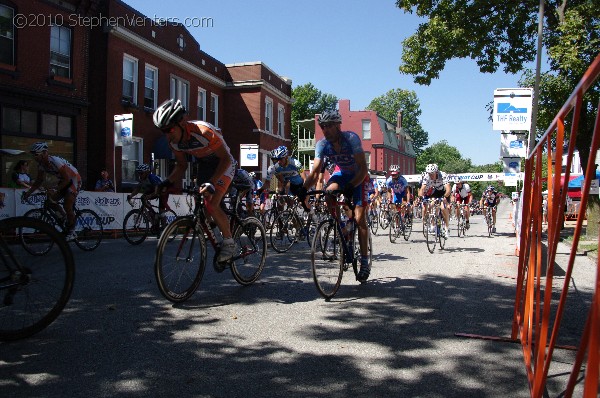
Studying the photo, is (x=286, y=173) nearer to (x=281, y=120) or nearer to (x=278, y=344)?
(x=278, y=344)

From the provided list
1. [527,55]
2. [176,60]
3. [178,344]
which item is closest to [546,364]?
[178,344]

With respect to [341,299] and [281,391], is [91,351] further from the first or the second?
[341,299]

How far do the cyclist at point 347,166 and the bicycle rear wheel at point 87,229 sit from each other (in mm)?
5932

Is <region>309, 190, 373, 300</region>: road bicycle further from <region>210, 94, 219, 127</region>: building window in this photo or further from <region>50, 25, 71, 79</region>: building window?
<region>210, 94, 219, 127</region>: building window

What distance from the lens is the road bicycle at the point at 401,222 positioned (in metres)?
13.5

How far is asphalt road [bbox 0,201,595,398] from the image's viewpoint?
3.10 metres

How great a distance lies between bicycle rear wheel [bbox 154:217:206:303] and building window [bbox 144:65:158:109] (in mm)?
19513

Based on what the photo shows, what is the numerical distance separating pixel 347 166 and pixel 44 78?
1573 centimetres

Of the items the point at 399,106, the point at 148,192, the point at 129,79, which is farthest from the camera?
the point at 399,106

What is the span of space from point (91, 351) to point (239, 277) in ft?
8.49

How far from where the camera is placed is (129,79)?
22.4 meters

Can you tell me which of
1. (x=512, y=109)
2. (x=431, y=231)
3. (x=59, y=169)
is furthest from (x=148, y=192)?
(x=512, y=109)

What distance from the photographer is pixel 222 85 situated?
3100cm

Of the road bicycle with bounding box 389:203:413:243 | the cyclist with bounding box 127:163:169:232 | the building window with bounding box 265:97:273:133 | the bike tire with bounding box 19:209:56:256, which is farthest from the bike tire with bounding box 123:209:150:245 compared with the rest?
the building window with bounding box 265:97:273:133
